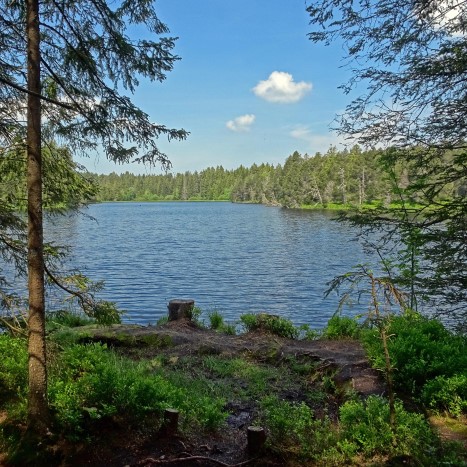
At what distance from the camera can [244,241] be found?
40.0 m

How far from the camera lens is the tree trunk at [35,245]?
4.27m

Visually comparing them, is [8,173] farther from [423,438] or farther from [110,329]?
[423,438]

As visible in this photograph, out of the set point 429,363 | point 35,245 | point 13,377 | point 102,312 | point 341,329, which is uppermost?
point 35,245

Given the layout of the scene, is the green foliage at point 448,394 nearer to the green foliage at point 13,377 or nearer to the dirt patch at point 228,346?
the dirt patch at point 228,346

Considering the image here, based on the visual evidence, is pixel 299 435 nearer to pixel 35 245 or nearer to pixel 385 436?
pixel 385 436

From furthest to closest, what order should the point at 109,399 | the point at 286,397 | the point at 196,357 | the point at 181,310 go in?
the point at 181,310
the point at 196,357
the point at 286,397
the point at 109,399

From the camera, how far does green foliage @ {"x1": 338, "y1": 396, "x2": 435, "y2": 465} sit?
3830mm

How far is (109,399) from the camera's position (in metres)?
4.75

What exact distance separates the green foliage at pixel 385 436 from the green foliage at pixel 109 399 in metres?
1.50

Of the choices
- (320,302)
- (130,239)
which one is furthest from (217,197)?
(320,302)

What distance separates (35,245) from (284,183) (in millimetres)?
97223

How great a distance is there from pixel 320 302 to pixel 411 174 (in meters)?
12.3

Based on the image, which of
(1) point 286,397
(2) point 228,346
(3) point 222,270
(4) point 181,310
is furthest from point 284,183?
(1) point 286,397

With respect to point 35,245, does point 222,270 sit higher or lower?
lower
